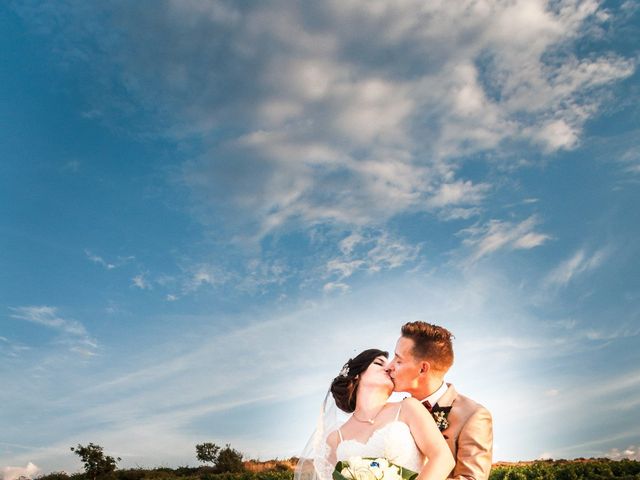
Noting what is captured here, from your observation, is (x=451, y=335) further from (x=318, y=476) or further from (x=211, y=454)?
(x=211, y=454)

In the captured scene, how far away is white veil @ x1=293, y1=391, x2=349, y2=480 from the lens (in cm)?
673

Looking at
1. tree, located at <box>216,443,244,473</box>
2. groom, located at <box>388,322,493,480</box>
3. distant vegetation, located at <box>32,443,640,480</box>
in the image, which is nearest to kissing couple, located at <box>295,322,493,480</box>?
groom, located at <box>388,322,493,480</box>

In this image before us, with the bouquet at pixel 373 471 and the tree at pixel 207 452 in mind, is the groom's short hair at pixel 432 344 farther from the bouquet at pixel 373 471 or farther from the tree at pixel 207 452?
the tree at pixel 207 452

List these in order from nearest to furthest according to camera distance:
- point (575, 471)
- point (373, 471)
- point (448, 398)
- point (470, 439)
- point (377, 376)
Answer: point (373, 471) → point (470, 439) → point (448, 398) → point (377, 376) → point (575, 471)

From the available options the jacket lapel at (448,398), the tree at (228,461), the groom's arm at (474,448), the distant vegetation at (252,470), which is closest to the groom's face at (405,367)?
the jacket lapel at (448,398)

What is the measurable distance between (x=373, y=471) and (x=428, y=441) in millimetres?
621

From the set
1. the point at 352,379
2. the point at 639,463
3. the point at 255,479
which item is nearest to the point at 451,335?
the point at 352,379

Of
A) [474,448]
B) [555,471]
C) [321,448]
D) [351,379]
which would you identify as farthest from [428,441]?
[555,471]

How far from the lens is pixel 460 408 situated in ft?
19.7

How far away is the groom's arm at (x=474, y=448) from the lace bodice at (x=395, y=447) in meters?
0.37

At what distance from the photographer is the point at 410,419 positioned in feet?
19.8

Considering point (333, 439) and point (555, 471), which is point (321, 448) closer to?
point (333, 439)

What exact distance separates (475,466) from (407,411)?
0.76 m

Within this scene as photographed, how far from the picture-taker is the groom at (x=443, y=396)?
5.84 m
